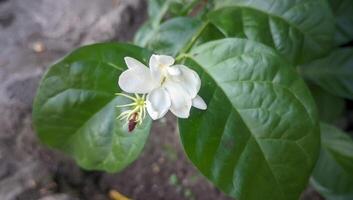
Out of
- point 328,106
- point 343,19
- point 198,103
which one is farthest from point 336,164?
point 198,103

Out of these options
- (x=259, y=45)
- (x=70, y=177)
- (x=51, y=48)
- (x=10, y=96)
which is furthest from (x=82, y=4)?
(x=259, y=45)

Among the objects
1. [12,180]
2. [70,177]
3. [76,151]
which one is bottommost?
[70,177]

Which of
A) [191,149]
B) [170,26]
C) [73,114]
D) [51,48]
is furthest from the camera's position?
[51,48]

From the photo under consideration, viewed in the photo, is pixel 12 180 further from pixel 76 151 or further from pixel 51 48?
pixel 51 48

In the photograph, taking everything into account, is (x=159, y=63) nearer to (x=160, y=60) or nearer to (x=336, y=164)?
(x=160, y=60)

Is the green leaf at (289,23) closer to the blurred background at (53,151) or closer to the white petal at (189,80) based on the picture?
the white petal at (189,80)

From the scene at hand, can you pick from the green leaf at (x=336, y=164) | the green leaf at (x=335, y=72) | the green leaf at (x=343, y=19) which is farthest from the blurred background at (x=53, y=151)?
the green leaf at (x=343, y=19)
